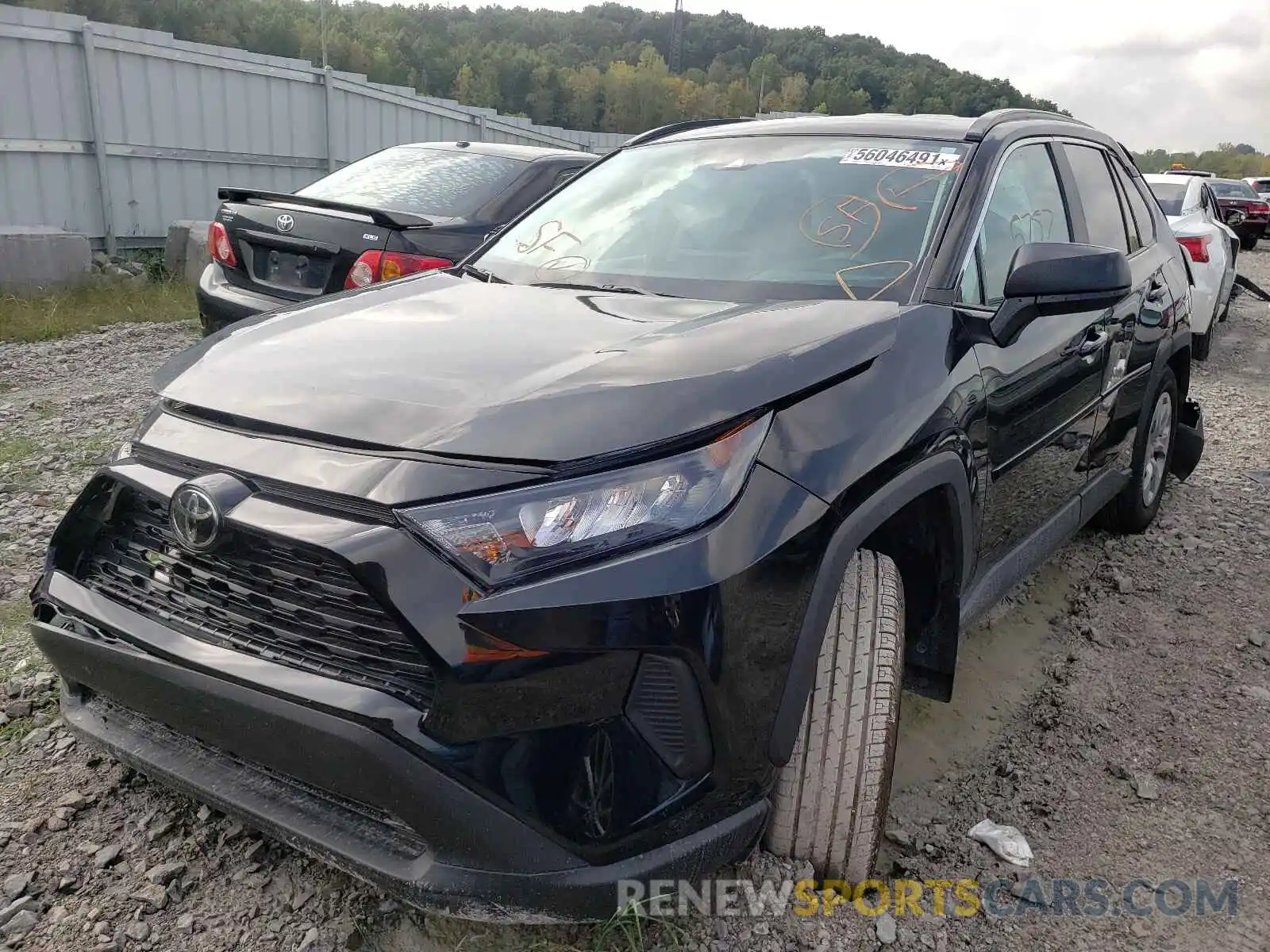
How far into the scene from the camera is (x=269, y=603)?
1685 mm

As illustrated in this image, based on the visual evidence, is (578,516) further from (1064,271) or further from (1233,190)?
(1233,190)

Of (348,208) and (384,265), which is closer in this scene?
(384,265)

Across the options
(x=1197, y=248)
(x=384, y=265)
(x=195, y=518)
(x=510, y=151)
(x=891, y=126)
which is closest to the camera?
(x=195, y=518)

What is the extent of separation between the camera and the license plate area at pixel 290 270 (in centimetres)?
474

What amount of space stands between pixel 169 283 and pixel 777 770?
30.0 ft

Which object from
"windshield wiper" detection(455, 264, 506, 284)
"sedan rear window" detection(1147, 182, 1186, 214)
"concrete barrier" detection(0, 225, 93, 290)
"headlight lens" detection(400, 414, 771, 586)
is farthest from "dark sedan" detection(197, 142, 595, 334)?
"sedan rear window" detection(1147, 182, 1186, 214)

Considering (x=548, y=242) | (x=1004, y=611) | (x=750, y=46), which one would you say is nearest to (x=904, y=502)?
(x=548, y=242)

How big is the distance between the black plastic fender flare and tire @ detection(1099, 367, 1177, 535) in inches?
92.9

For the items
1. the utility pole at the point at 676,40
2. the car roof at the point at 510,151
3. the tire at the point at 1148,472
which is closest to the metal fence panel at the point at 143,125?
the car roof at the point at 510,151

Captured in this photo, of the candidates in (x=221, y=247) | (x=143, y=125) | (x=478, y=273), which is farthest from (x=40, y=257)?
(x=478, y=273)

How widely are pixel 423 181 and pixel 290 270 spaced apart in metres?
1.16

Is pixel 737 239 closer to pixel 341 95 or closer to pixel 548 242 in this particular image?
pixel 548 242

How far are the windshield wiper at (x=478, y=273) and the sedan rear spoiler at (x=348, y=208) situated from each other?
1.92 meters

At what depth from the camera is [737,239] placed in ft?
8.96
